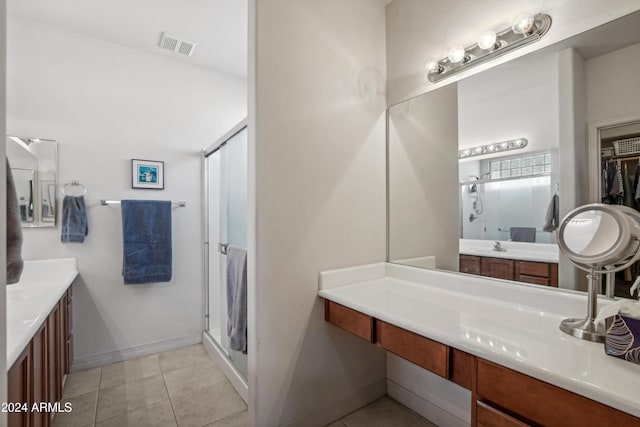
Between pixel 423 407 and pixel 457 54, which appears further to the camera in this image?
pixel 423 407

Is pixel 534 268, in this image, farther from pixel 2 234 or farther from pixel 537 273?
pixel 2 234

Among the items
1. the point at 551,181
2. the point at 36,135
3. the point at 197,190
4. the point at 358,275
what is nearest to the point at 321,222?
the point at 358,275

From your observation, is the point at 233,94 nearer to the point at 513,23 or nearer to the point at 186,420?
the point at 513,23

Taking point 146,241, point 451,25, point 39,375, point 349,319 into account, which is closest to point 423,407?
point 349,319

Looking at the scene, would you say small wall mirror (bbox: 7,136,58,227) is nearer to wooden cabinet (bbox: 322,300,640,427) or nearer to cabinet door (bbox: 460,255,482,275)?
wooden cabinet (bbox: 322,300,640,427)

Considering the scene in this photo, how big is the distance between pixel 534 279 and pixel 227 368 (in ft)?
6.82

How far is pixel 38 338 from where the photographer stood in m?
A: 1.27

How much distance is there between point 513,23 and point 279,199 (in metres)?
1.42

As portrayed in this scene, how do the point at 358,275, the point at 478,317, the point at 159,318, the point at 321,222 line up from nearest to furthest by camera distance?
the point at 478,317 < the point at 321,222 < the point at 358,275 < the point at 159,318

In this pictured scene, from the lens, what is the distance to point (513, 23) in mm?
1377

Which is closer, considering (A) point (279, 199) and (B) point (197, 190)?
(A) point (279, 199)

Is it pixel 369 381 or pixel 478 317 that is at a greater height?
pixel 478 317

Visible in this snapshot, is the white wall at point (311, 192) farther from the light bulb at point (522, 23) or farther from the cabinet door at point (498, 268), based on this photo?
the light bulb at point (522, 23)

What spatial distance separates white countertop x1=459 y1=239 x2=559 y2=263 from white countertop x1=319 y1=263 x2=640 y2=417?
5.3 inches
